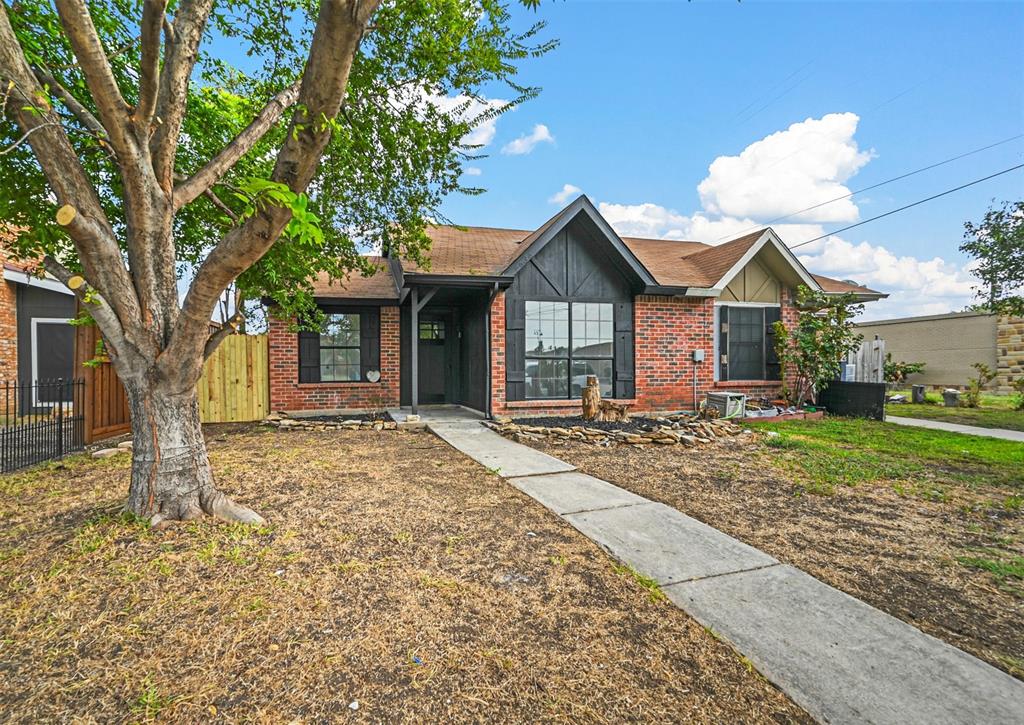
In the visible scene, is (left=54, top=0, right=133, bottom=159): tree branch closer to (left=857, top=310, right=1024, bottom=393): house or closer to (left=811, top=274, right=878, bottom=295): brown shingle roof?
(left=811, top=274, right=878, bottom=295): brown shingle roof

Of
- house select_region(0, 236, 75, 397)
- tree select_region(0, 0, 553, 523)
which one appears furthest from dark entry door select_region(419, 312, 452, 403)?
house select_region(0, 236, 75, 397)

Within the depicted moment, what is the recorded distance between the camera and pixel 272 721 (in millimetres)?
1705

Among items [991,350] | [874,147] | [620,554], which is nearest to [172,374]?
[620,554]

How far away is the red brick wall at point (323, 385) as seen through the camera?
10.1m

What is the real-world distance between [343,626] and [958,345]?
21.2 metres

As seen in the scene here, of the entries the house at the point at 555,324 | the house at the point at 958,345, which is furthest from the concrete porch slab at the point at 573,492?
the house at the point at 958,345

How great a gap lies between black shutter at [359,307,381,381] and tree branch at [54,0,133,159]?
7569 mm

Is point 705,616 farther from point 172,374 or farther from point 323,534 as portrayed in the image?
point 172,374

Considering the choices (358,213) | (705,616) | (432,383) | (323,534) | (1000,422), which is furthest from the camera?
(432,383)

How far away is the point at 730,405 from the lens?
32.4 feet

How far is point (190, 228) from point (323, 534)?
453cm

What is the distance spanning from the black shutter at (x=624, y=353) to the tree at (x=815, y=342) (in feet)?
11.6

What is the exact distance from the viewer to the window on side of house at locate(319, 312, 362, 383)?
34.4 feet

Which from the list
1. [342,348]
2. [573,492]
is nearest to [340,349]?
[342,348]
